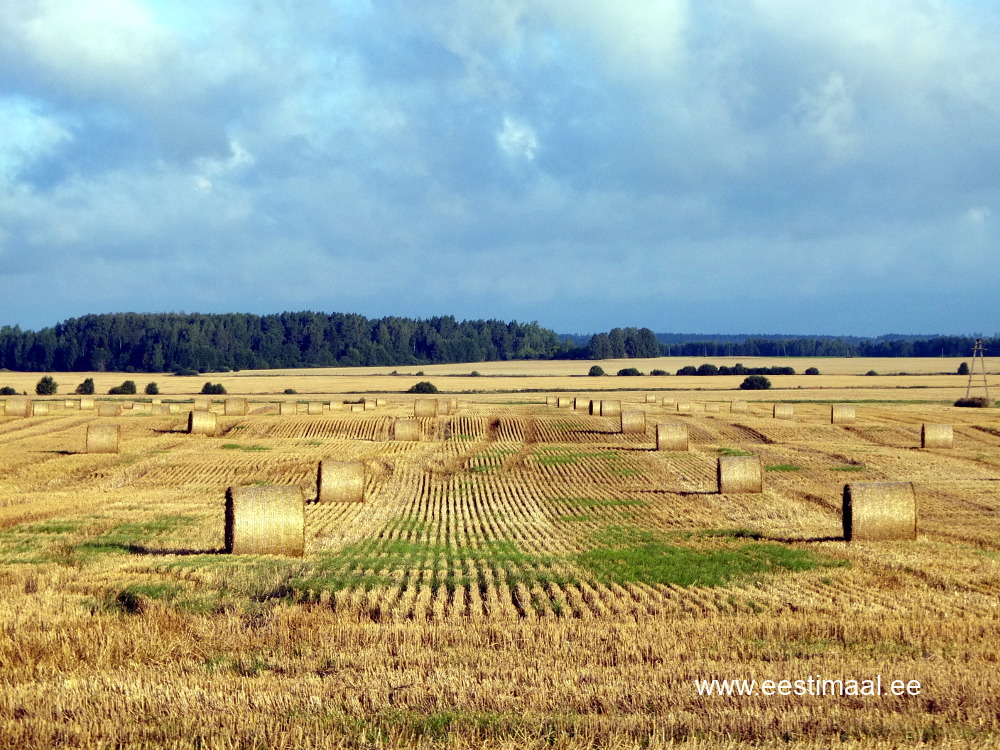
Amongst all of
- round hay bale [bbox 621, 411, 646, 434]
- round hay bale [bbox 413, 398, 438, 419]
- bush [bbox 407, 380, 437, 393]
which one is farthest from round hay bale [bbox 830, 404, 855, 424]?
bush [bbox 407, 380, 437, 393]

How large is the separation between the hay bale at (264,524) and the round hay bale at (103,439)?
20461mm

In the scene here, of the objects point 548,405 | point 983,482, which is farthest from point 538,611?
point 548,405

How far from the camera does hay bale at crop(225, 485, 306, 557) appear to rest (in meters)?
15.4

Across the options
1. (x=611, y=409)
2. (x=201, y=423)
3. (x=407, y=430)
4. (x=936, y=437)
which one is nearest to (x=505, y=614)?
(x=936, y=437)

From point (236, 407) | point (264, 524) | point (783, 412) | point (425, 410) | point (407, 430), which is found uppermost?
point (264, 524)

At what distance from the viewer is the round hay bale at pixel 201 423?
43084 mm

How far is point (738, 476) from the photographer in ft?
78.4

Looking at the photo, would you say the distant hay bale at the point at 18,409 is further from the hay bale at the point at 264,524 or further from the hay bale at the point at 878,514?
the hay bale at the point at 878,514

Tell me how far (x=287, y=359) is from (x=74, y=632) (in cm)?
13354

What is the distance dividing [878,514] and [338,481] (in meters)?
11.8

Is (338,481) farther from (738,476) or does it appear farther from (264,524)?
(738,476)

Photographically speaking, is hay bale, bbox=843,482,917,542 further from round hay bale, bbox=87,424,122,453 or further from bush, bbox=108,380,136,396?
bush, bbox=108,380,136,396

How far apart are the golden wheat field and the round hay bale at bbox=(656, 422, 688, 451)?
462 cm

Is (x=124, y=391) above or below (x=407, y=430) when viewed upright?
above
